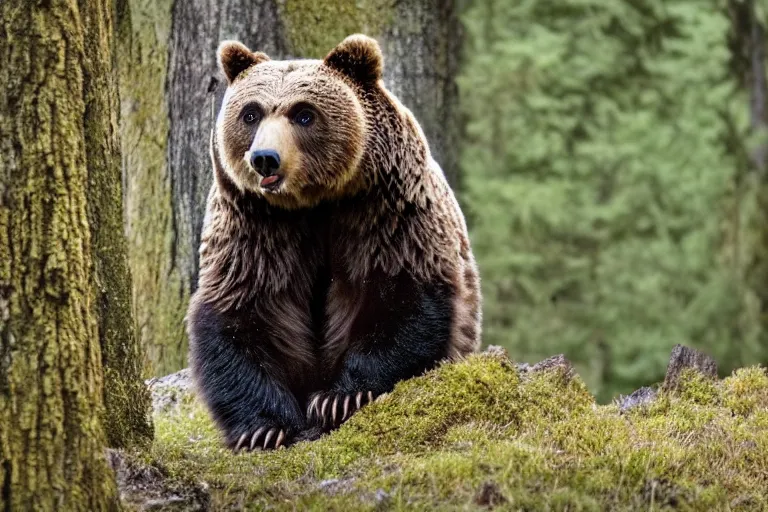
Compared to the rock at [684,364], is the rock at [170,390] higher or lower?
lower

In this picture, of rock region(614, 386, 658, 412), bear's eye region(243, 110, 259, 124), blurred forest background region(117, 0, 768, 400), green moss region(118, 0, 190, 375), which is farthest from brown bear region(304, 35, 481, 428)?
blurred forest background region(117, 0, 768, 400)

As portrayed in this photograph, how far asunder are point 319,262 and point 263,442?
91cm

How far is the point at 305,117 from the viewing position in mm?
4648

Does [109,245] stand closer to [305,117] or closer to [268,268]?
[268,268]

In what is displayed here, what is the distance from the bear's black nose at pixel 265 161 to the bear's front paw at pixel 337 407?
3.56ft

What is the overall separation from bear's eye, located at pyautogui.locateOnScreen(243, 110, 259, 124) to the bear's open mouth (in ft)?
1.13

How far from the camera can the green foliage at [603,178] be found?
515 inches

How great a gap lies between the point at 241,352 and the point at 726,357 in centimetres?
946

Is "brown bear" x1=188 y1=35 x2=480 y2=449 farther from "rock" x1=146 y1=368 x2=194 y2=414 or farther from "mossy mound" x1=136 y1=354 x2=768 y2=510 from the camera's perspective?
"rock" x1=146 y1=368 x2=194 y2=414

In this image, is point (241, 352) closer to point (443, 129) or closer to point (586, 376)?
point (443, 129)

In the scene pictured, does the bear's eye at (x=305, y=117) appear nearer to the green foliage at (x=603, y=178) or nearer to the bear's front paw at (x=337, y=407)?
the bear's front paw at (x=337, y=407)

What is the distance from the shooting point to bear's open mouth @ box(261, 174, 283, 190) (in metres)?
4.44

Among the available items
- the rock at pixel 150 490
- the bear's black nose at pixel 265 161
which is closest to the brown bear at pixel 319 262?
the bear's black nose at pixel 265 161

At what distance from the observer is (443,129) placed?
723 cm
